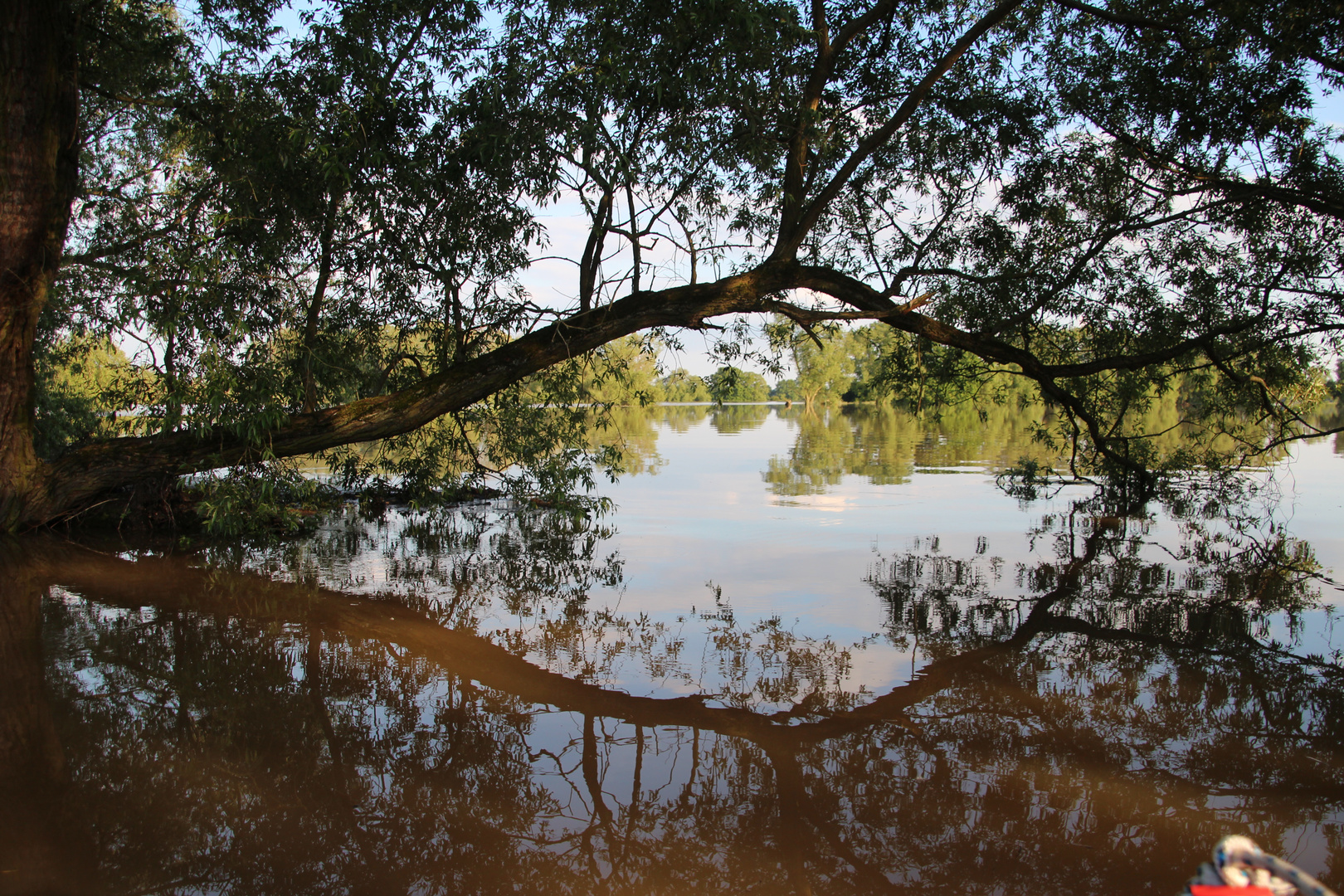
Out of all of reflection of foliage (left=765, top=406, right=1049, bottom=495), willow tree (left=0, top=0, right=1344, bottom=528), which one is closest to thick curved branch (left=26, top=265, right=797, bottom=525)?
willow tree (left=0, top=0, right=1344, bottom=528)

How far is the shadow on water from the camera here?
285cm

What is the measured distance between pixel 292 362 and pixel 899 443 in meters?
16.4

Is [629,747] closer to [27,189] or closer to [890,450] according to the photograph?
[27,189]

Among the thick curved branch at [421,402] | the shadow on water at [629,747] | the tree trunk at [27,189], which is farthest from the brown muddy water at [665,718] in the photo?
the tree trunk at [27,189]

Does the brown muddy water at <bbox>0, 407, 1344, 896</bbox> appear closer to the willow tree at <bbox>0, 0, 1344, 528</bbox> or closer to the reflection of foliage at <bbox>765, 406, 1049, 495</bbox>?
the willow tree at <bbox>0, 0, 1344, 528</bbox>

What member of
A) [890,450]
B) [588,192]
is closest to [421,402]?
[588,192]

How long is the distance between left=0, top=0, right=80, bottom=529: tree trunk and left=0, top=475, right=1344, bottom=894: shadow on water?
2.72m

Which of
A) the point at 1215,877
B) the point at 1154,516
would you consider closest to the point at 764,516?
the point at 1154,516

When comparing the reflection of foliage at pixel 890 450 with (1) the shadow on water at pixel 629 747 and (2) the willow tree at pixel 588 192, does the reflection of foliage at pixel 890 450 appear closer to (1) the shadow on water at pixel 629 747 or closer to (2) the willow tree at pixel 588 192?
(2) the willow tree at pixel 588 192

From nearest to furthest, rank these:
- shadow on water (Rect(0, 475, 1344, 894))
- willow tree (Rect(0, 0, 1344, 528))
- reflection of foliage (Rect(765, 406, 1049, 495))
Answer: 1. shadow on water (Rect(0, 475, 1344, 894))
2. willow tree (Rect(0, 0, 1344, 528))
3. reflection of foliage (Rect(765, 406, 1049, 495))

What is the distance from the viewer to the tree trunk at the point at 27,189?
288 inches

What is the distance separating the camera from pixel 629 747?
3686mm

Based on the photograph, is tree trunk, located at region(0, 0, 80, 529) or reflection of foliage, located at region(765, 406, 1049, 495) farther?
reflection of foliage, located at region(765, 406, 1049, 495)

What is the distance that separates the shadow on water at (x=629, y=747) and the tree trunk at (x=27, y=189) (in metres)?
2.72
